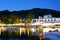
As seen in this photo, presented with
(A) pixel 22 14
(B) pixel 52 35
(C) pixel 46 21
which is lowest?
(B) pixel 52 35

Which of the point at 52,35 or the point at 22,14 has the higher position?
the point at 22,14

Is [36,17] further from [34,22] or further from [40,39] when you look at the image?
[40,39]

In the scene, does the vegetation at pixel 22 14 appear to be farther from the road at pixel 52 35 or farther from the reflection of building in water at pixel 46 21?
the road at pixel 52 35

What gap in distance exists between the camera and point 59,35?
8.65 ft

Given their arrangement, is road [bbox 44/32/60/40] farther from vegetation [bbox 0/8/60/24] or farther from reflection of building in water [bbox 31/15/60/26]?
vegetation [bbox 0/8/60/24]

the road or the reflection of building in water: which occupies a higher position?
the reflection of building in water

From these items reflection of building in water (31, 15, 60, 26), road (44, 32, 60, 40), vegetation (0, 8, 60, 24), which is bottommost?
road (44, 32, 60, 40)

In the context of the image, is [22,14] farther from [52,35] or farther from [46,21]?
[52,35]

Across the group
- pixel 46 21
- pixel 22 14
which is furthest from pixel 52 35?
pixel 22 14

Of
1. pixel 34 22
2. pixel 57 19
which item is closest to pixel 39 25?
Answer: pixel 34 22

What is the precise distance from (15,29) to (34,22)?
0.31 m

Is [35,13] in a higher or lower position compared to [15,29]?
higher

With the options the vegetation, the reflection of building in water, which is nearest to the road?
the reflection of building in water

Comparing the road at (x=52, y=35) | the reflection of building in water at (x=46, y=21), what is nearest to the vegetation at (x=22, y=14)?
the reflection of building in water at (x=46, y=21)
